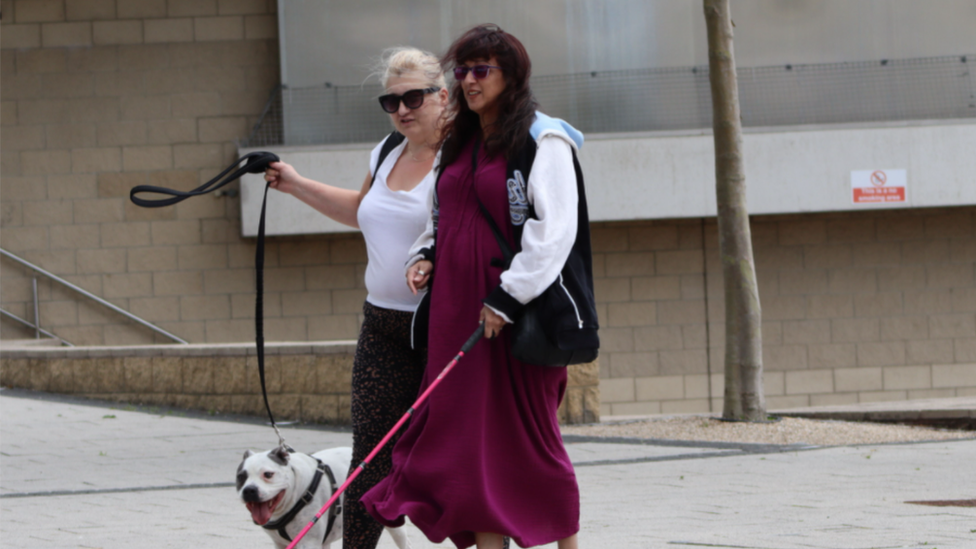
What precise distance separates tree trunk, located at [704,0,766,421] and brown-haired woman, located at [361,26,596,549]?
6294 millimetres

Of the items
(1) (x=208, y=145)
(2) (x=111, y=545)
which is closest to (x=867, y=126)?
(1) (x=208, y=145)

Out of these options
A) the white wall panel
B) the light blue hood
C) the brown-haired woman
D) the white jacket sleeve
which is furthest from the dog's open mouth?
the white wall panel

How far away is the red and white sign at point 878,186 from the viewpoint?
13.4 m

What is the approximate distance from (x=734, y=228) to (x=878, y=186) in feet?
17.0

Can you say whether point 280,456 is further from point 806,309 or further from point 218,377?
point 806,309

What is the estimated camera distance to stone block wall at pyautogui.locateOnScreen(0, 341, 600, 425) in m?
9.20

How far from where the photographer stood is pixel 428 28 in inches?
524

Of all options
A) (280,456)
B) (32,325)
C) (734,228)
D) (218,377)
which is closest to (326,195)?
(280,456)

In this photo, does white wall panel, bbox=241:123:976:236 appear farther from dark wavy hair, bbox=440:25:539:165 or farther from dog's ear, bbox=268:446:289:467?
dark wavy hair, bbox=440:25:539:165

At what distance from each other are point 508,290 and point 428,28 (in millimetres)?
10980

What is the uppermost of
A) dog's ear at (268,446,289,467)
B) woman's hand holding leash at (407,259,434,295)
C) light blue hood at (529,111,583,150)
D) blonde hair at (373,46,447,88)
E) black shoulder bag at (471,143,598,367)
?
blonde hair at (373,46,447,88)

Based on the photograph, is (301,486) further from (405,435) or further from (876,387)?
(876,387)

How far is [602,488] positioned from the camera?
620cm

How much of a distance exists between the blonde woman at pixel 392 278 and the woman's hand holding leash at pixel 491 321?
581 millimetres
